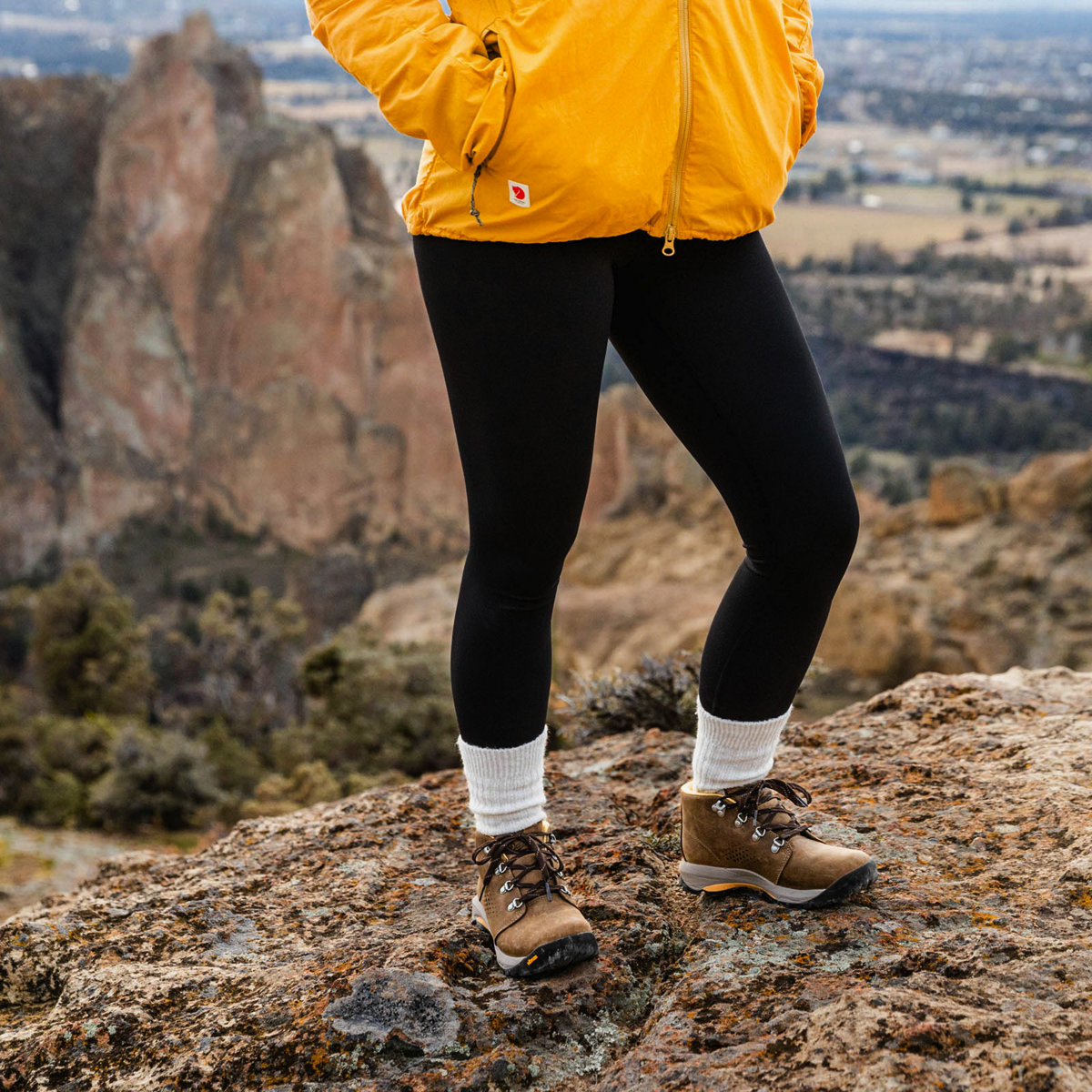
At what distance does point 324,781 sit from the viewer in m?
9.10

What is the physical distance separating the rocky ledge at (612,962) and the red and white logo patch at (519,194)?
44.1 inches

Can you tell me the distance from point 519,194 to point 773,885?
116cm

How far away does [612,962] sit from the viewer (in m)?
1.74

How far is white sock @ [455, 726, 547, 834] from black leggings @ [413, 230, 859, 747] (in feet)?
0.08

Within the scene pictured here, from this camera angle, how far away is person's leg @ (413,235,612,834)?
1525mm

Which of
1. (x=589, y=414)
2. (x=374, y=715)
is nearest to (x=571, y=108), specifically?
(x=589, y=414)

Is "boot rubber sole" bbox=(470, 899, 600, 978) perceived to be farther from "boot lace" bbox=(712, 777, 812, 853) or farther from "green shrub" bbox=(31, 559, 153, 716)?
"green shrub" bbox=(31, 559, 153, 716)

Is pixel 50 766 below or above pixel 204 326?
below

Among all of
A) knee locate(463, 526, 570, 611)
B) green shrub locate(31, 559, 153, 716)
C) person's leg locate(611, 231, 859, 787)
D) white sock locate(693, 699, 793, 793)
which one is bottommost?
green shrub locate(31, 559, 153, 716)

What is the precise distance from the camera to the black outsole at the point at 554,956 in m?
1.69

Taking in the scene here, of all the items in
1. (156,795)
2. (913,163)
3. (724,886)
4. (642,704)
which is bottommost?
(156,795)

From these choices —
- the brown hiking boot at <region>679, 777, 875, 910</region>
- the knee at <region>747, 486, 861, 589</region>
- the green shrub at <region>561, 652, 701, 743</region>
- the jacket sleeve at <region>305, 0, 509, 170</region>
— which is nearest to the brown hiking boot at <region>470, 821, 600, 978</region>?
the brown hiking boot at <region>679, 777, 875, 910</region>

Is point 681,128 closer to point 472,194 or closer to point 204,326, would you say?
point 472,194

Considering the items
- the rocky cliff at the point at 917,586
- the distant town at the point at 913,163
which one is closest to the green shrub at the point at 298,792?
the rocky cliff at the point at 917,586
